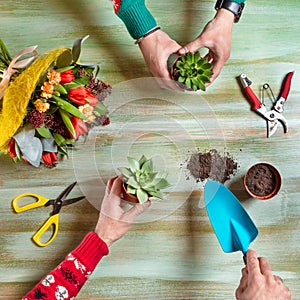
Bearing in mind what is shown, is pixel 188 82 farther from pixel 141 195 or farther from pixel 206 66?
pixel 141 195

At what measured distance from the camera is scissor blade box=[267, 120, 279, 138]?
115 cm

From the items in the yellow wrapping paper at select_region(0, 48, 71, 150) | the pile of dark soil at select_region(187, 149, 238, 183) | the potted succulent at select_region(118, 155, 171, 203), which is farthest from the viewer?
the pile of dark soil at select_region(187, 149, 238, 183)

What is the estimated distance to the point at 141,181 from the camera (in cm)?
101

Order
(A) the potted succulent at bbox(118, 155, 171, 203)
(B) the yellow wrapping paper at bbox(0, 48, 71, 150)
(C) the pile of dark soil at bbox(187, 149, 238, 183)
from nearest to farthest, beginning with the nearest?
1. (B) the yellow wrapping paper at bbox(0, 48, 71, 150)
2. (A) the potted succulent at bbox(118, 155, 171, 203)
3. (C) the pile of dark soil at bbox(187, 149, 238, 183)

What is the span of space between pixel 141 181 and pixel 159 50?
303mm

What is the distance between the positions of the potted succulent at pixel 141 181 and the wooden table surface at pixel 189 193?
99mm

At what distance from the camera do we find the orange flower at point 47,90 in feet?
3.09

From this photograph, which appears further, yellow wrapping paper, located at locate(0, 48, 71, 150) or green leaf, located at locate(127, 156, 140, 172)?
green leaf, located at locate(127, 156, 140, 172)

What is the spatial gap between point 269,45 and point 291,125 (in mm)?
209

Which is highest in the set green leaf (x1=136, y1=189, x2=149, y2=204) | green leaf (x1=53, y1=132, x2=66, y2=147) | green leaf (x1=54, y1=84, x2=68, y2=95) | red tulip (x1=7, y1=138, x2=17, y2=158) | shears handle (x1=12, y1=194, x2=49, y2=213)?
green leaf (x1=54, y1=84, x2=68, y2=95)

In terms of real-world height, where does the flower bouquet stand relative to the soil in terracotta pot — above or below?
above

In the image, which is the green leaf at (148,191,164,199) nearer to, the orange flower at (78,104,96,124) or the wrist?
the orange flower at (78,104,96,124)

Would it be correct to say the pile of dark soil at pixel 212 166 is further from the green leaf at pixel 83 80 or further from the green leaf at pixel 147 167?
the green leaf at pixel 83 80

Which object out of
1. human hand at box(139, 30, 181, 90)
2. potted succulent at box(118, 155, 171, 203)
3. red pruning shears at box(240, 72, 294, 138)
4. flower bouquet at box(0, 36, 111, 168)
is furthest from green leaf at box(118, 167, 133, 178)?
red pruning shears at box(240, 72, 294, 138)
